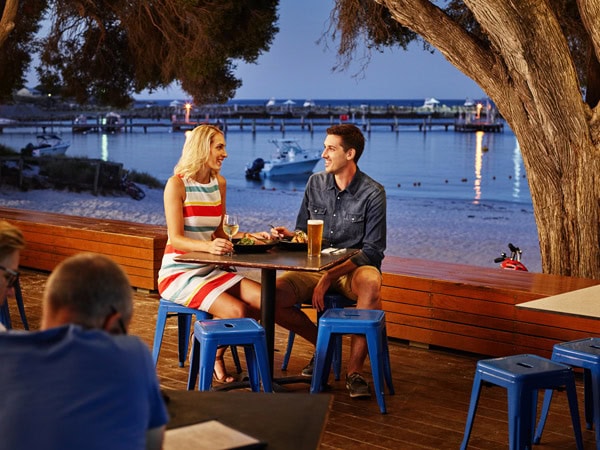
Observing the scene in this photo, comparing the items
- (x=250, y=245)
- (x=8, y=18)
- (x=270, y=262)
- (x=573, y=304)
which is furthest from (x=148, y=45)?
(x=573, y=304)

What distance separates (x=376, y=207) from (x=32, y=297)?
11.0ft

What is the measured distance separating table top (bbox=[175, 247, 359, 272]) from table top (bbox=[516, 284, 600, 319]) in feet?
3.13

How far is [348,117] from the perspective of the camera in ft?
235

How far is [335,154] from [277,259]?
85cm

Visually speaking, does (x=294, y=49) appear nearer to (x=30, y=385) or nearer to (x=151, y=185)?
(x=151, y=185)

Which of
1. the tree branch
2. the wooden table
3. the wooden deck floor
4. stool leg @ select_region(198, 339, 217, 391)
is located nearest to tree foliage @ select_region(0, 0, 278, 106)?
the tree branch

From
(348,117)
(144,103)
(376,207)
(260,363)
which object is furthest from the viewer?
(348,117)

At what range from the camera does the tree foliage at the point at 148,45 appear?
10289 millimetres

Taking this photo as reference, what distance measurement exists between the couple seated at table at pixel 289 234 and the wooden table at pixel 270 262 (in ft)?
0.46

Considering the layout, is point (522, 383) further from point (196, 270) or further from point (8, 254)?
point (8, 254)

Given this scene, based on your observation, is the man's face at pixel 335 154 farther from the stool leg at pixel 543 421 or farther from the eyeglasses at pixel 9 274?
the eyeglasses at pixel 9 274

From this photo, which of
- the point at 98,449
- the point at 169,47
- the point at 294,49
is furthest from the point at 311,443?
the point at 294,49

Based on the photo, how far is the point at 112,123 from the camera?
56.1m

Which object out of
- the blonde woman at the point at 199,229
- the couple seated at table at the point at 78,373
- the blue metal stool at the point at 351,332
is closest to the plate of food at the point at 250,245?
the blonde woman at the point at 199,229
